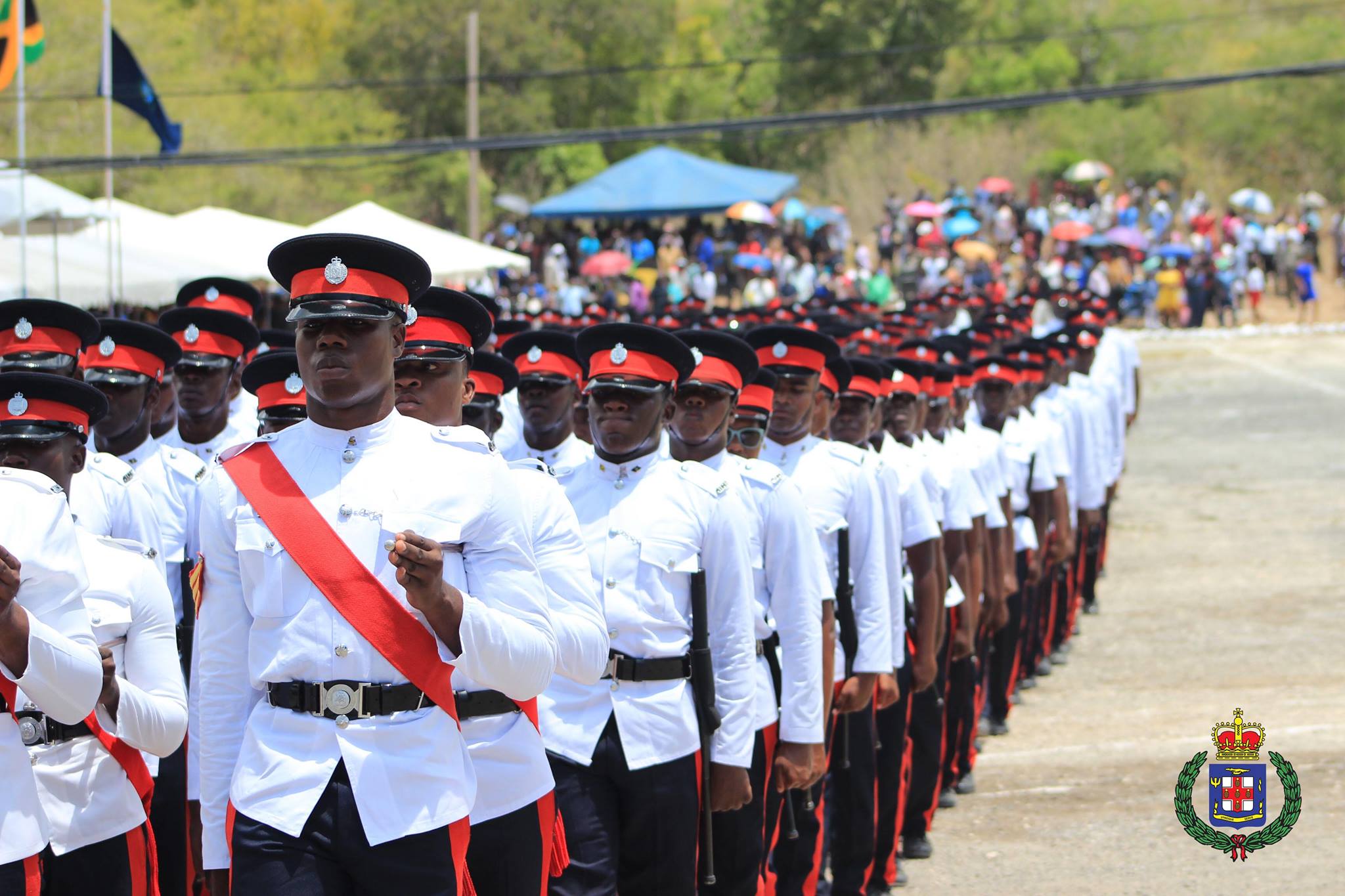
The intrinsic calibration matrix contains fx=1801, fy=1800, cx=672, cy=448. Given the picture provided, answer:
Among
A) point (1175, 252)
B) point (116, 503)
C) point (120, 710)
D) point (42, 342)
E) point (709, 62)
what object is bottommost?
point (120, 710)

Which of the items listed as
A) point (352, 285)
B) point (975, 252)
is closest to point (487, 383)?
point (352, 285)

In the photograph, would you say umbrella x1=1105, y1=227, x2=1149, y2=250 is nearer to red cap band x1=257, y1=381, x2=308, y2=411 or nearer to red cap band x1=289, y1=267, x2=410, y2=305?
red cap band x1=257, y1=381, x2=308, y2=411

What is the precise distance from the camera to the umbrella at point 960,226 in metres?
39.7

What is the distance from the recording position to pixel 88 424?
438 centimetres

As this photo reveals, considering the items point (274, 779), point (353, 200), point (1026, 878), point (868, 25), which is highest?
point (868, 25)

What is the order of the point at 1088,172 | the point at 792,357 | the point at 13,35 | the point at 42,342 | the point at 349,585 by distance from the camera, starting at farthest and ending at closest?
the point at 1088,172
the point at 13,35
the point at 792,357
the point at 42,342
the point at 349,585

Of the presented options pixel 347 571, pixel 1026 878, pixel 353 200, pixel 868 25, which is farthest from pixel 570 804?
pixel 868 25

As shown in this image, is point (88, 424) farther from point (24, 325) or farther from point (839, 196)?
point (839, 196)

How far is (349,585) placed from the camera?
3.39 m

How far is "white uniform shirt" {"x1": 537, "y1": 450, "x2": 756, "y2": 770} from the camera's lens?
5113mm

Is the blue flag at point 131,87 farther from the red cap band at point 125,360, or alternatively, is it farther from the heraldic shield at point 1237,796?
the heraldic shield at point 1237,796

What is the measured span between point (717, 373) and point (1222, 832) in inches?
119

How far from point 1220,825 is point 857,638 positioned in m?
1.95

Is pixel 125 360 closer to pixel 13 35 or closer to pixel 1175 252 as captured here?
pixel 13 35
